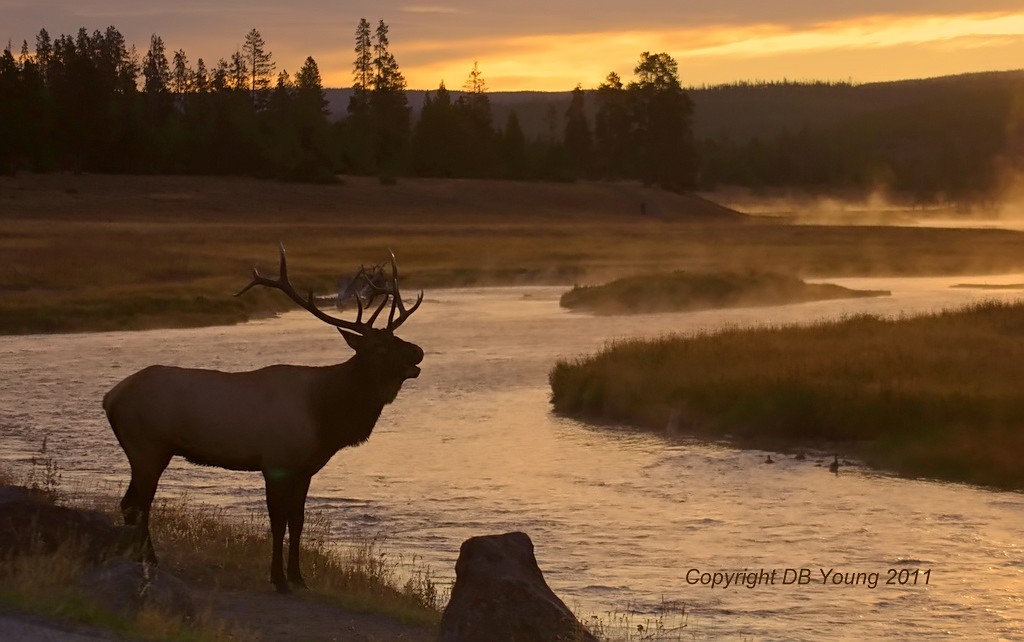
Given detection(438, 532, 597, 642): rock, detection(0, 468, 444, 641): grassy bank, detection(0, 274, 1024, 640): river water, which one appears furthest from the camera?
detection(0, 274, 1024, 640): river water

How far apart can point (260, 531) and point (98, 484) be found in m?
3.57

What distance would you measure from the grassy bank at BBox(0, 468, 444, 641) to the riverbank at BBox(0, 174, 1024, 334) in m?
23.9

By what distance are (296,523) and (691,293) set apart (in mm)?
34942

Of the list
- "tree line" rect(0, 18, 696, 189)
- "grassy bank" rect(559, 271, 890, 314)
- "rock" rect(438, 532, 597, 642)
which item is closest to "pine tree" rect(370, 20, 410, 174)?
"tree line" rect(0, 18, 696, 189)

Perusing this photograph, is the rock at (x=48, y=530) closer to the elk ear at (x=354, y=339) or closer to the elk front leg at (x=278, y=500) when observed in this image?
the elk front leg at (x=278, y=500)

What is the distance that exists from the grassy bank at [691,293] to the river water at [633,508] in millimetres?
15319

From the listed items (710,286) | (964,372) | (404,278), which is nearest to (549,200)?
(404,278)

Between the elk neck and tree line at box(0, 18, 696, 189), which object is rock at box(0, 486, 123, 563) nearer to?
the elk neck

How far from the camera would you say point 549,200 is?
103188 mm

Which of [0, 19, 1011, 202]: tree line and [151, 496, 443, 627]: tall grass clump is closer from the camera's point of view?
[151, 496, 443, 627]: tall grass clump

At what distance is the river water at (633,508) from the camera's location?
12945 millimetres

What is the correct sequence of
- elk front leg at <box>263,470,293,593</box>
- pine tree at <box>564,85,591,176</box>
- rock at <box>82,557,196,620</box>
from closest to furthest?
rock at <box>82,557,196,620</box>
elk front leg at <box>263,470,293,593</box>
pine tree at <box>564,85,591,176</box>

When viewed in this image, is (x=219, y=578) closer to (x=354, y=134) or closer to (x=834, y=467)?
(x=834, y=467)

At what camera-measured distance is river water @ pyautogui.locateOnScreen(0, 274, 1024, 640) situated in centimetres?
1295
